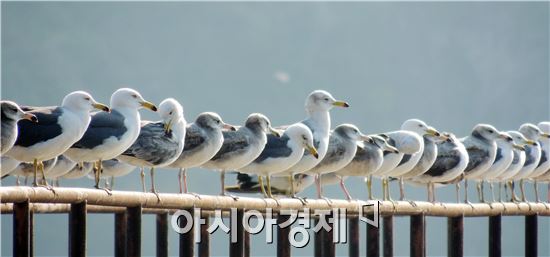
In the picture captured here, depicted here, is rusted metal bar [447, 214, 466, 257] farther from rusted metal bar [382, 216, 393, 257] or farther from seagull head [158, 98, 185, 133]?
seagull head [158, 98, 185, 133]

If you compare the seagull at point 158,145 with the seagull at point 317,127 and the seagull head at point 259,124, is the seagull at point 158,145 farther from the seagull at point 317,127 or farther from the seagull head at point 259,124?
the seagull at point 317,127

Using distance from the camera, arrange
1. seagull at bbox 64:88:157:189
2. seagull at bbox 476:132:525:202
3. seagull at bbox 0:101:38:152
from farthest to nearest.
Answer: seagull at bbox 476:132:525:202, seagull at bbox 64:88:157:189, seagull at bbox 0:101:38:152

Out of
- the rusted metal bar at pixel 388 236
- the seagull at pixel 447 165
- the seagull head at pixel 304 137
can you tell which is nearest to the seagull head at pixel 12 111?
the seagull head at pixel 304 137

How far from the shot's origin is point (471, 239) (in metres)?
91.2

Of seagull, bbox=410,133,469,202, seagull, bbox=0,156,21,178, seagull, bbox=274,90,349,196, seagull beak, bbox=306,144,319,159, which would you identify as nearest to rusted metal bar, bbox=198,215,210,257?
seagull, bbox=274,90,349,196

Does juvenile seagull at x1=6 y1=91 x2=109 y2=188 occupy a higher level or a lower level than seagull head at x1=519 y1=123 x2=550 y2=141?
lower

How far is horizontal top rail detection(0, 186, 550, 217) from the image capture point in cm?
1598

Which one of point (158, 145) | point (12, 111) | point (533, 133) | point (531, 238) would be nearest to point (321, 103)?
point (531, 238)

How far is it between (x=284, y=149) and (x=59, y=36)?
87.5 metres

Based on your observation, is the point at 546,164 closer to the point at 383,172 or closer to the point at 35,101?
the point at 383,172

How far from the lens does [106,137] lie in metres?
19.1

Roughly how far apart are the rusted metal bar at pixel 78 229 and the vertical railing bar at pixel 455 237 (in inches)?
299

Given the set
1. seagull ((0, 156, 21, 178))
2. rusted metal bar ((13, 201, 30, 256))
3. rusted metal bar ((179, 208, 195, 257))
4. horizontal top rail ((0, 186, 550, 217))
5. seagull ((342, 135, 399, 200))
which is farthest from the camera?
seagull ((342, 135, 399, 200))

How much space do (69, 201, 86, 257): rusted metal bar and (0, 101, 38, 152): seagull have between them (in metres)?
0.99
